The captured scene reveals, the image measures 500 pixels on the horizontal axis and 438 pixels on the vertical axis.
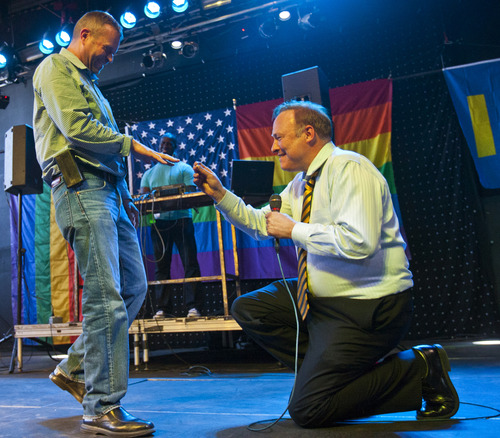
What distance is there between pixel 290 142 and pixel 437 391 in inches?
45.3

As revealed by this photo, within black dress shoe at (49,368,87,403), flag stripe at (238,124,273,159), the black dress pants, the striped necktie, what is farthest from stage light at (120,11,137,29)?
the black dress pants

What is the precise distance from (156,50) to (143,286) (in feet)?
15.6

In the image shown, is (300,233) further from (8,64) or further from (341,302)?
(8,64)

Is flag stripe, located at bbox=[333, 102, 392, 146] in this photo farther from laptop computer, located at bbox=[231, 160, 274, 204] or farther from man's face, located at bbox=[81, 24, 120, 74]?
man's face, located at bbox=[81, 24, 120, 74]

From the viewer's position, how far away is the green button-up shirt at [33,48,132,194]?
1.90 m

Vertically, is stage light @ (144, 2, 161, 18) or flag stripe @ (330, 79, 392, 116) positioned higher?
stage light @ (144, 2, 161, 18)

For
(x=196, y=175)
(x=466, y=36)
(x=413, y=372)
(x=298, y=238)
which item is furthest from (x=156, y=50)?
(x=413, y=372)

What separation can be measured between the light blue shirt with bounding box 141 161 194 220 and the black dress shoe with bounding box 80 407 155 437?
3.12 m

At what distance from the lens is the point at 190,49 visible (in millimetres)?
5832

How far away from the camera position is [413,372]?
5.84 ft

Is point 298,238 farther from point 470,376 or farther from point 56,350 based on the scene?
point 56,350

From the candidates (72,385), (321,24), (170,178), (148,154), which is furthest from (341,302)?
(321,24)

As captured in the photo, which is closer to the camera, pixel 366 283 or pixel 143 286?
pixel 366 283

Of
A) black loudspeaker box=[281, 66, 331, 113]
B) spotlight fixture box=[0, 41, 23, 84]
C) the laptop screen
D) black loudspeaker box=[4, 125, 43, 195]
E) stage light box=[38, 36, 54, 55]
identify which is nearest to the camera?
black loudspeaker box=[281, 66, 331, 113]
